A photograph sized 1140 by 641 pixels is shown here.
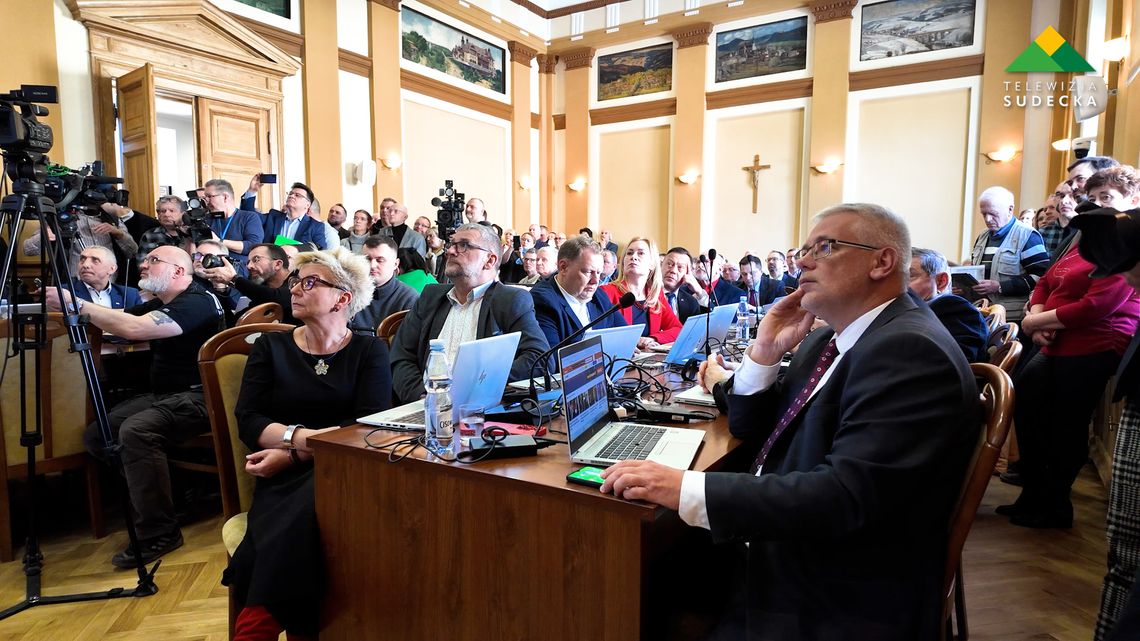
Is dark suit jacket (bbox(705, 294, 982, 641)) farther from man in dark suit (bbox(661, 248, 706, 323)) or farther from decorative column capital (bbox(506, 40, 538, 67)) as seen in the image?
decorative column capital (bbox(506, 40, 538, 67))

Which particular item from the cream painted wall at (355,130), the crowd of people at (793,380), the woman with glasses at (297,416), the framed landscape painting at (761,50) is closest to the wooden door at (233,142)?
the cream painted wall at (355,130)

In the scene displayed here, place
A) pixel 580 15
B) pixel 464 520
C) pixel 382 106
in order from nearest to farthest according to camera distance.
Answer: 1. pixel 464 520
2. pixel 382 106
3. pixel 580 15

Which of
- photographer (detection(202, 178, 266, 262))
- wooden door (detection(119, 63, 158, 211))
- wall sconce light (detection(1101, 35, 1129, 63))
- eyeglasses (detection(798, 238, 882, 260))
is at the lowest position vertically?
eyeglasses (detection(798, 238, 882, 260))

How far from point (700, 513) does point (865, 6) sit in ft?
35.6

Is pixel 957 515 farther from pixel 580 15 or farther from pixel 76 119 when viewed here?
pixel 580 15

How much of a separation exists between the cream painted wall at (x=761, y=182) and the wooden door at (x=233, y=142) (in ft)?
23.7

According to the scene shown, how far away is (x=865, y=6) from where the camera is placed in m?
9.68

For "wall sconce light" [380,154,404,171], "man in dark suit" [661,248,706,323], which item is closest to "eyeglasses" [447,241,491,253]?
"man in dark suit" [661,248,706,323]

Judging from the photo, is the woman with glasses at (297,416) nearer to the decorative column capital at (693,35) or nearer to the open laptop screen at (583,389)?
the open laptop screen at (583,389)

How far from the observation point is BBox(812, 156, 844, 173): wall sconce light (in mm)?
9922

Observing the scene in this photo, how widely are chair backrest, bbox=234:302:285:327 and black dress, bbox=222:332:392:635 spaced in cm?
79

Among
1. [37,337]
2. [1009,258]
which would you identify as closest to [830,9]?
[1009,258]

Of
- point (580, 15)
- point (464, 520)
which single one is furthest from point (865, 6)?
point (464, 520)

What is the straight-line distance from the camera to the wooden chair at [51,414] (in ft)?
8.27
